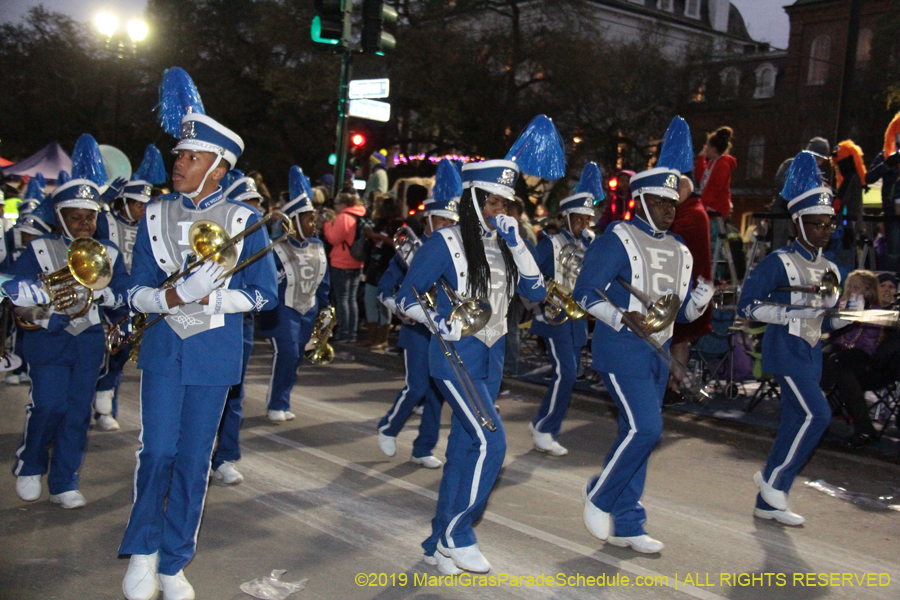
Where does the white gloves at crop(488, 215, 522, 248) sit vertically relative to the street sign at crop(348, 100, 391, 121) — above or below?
below

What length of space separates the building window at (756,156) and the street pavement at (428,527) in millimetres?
31227

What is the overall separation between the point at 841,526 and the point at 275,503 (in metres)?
3.79

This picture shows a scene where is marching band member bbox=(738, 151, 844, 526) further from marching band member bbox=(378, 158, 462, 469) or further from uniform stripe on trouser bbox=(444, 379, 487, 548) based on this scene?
uniform stripe on trouser bbox=(444, 379, 487, 548)

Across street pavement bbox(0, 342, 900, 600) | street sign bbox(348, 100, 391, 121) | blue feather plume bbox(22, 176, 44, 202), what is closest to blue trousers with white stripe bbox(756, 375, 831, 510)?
street pavement bbox(0, 342, 900, 600)

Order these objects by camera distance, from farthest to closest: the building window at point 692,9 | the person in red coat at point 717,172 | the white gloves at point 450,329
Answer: the building window at point 692,9 → the person in red coat at point 717,172 → the white gloves at point 450,329

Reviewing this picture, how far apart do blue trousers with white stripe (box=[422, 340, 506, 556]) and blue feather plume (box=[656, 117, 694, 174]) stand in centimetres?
200

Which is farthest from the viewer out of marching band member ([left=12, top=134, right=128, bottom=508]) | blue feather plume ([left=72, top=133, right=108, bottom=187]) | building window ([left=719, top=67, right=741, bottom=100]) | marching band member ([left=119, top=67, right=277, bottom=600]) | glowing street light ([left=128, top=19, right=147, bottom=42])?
building window ([left=719, top=67, right=741, bottom=100])

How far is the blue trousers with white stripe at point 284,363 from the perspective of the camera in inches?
328

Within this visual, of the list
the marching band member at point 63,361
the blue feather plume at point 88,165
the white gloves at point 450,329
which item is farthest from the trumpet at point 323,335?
the white gloves at point 450,329

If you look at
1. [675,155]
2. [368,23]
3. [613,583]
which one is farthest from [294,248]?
[368,23]

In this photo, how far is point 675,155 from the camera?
19.5 ft

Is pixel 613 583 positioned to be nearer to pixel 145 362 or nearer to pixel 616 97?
pixel 145 362

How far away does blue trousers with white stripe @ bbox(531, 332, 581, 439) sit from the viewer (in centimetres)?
778

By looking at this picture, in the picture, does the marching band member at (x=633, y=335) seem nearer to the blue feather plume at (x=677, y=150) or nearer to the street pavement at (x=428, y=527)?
the street pavement at (x=428, y=527)
